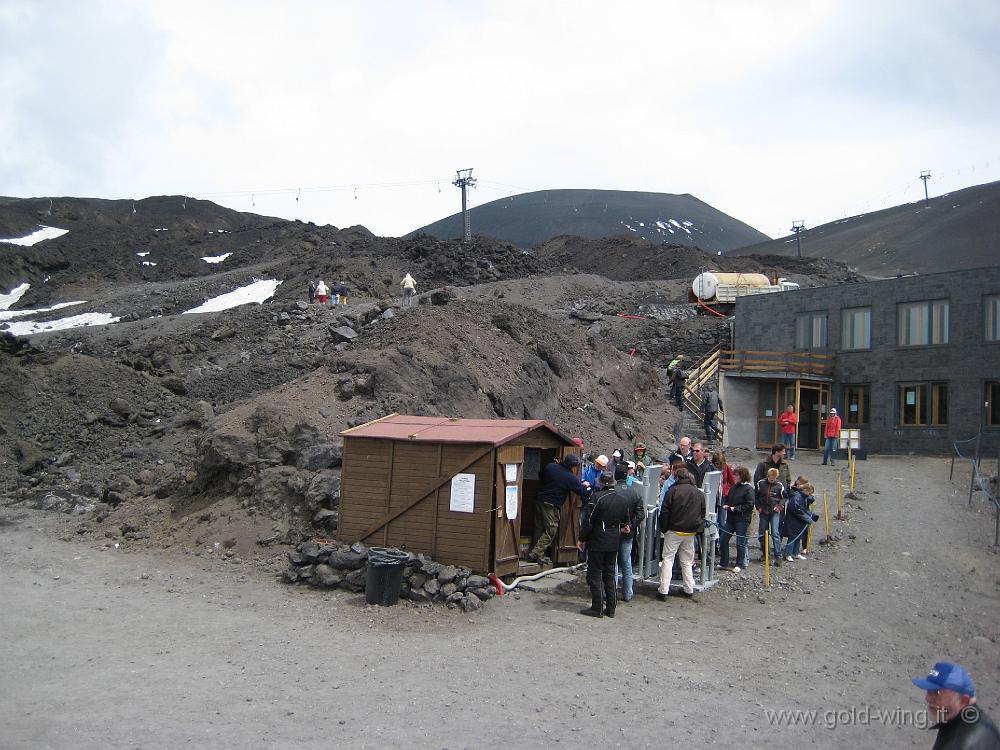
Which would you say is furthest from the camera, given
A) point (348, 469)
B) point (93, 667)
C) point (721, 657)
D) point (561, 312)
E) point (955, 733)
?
point (561, 312)

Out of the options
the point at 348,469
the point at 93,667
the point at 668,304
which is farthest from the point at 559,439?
the point at 668,304

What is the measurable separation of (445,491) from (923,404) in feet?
74.0

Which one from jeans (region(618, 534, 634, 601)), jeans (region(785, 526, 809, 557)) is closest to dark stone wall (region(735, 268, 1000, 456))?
jeans (region(785, 526, 809, 557))

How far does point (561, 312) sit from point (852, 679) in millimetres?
35257

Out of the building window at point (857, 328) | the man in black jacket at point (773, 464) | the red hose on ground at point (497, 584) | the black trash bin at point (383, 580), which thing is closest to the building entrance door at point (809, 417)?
the building window at point (857, 328)

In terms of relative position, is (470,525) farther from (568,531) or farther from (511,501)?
(568,531)

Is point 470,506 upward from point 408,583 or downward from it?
upward

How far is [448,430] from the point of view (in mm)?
12453

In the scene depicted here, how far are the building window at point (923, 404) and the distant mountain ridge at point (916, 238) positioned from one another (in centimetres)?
4198

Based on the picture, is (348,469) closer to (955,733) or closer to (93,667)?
(93,667)

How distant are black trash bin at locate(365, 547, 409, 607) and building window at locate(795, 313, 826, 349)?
81.7 feet

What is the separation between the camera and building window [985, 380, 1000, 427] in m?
27.0

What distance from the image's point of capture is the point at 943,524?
1595 cm

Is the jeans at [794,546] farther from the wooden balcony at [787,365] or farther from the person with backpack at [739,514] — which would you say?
the wooden balcony at [787,365]
